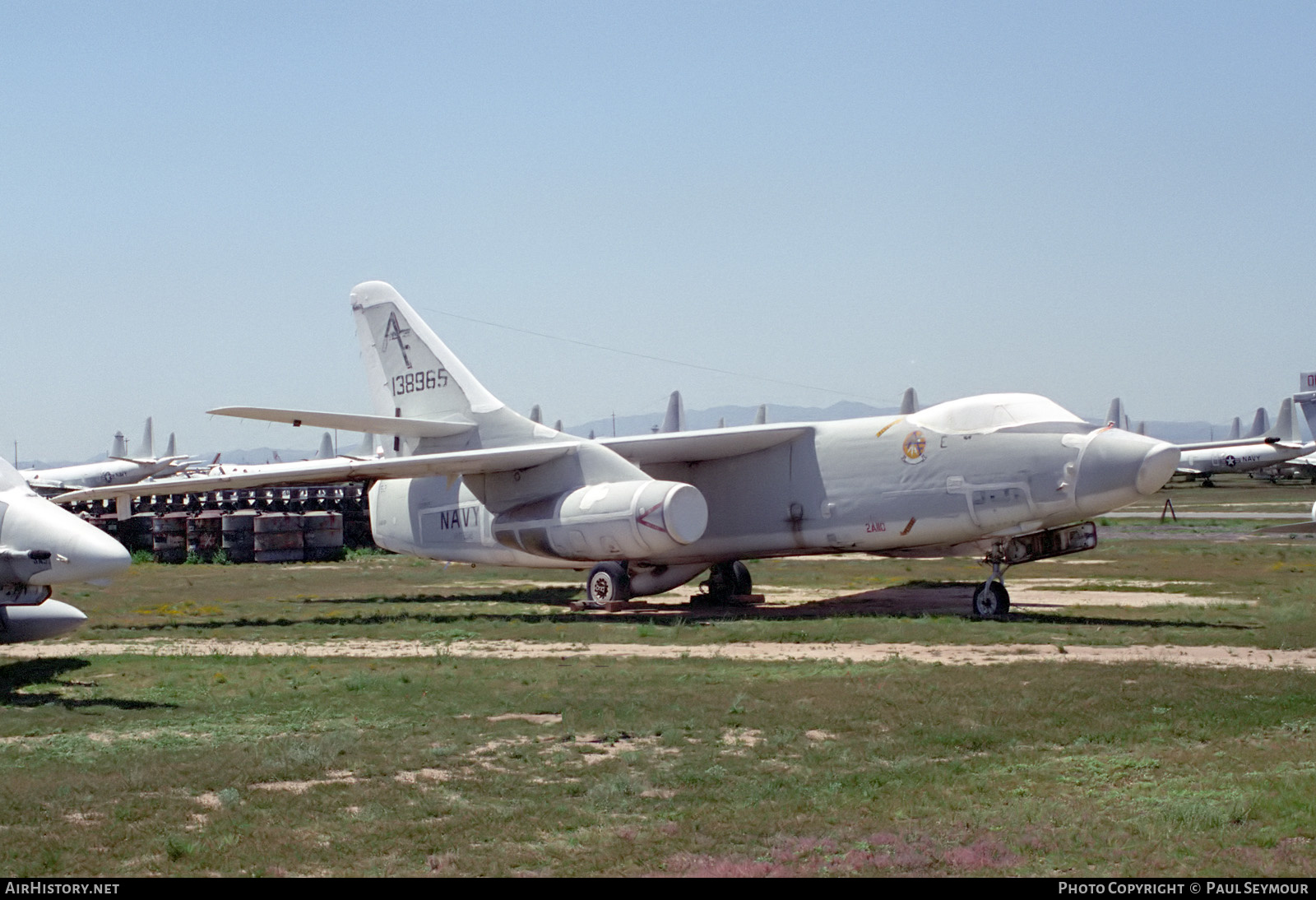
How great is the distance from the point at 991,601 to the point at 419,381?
11953 millimetres

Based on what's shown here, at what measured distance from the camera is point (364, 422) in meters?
22.6

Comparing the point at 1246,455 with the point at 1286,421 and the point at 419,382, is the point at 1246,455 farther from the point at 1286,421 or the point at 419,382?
the point at 419,382

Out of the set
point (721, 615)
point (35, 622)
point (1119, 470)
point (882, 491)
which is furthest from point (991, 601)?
point (35, 622)

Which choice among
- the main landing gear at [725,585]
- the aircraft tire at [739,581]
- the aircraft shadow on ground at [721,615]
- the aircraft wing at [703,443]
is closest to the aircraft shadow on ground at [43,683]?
the aircraft shadow on ground at [721,615]

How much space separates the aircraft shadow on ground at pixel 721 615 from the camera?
62.1 feet

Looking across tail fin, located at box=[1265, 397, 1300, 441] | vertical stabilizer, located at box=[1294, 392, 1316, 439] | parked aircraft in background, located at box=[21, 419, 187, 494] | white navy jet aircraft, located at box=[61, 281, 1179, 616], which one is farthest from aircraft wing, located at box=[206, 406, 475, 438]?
tail fin, located at box=[1265, 397, 1300, 441]

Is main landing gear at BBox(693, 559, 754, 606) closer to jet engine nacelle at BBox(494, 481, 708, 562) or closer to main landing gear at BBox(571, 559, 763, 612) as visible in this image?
main landing gear at BBox(571, 559, 763, 612)

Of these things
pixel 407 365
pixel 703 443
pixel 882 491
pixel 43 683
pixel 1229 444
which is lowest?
pixel 43 683

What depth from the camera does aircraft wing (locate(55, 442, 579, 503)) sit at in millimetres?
20375
